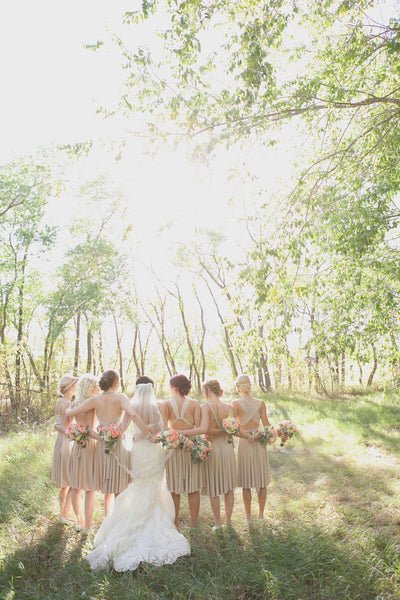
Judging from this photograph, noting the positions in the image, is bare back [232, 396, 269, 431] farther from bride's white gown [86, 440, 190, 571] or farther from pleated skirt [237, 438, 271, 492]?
bride's white gown [86, 440, 190, 571]

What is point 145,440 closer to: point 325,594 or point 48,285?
point 325,594

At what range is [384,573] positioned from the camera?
3.92m

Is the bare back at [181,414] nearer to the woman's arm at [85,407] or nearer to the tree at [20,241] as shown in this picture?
the woman's arm at [85,407]

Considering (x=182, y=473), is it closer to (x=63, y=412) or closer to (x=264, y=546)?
(x=264, y=546)

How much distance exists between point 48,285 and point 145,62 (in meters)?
13.7

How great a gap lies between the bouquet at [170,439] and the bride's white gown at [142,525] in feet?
0.80

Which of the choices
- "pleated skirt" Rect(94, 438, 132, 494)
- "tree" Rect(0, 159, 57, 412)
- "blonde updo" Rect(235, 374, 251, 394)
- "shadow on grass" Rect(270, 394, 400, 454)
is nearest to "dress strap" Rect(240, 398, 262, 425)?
"blonde updo" Rect(235, 374, 251, 394)

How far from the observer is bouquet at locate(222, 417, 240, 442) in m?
5.44

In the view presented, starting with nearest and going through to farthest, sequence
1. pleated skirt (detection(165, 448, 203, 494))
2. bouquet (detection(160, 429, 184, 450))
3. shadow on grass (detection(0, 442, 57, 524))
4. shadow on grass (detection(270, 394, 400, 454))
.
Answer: bouquet (detection(160, 429, 184, 450)) → pleated skirt (detection(165, 448, 203, 494)) → shadow on grass (detection(0, 442, 57, 524)) → shadow on grass (detection(270, 394, 400, 454))

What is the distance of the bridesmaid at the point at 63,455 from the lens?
573 centimetres

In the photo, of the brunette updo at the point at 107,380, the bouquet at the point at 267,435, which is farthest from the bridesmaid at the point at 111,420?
the bouquet at the point at 267,435

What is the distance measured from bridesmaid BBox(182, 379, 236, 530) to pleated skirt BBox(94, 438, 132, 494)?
0.82 meters

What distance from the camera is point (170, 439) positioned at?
5.09 metres

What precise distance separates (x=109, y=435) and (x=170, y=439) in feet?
2.45
